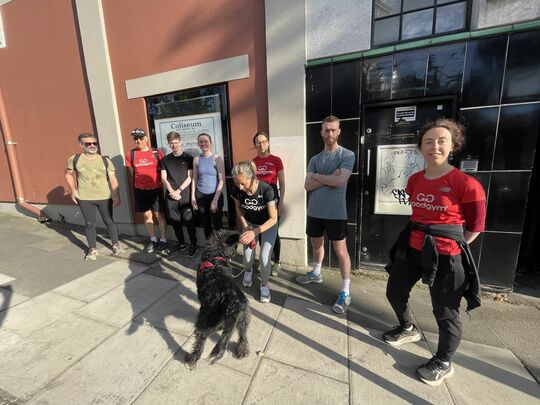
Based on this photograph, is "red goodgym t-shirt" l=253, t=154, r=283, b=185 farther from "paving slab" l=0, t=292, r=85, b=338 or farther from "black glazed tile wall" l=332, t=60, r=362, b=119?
"paving slab" l=0, t=292, r=85, b=338

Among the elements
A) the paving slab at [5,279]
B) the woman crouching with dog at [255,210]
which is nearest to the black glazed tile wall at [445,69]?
the woman crouching with dog at [255,210]

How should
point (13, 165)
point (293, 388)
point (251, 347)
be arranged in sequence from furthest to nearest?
point (13, 165), point (251, 347), point (293, 388)

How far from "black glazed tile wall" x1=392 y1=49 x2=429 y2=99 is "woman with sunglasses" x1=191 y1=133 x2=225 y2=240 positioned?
2.61 metres

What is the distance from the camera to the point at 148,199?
434cm

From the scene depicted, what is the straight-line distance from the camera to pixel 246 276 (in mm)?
3354

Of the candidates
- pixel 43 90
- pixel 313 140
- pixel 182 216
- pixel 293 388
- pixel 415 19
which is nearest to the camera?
pixel 293 388

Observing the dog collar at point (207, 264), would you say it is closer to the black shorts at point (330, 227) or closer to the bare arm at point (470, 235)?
the black shorts at point (330, 227)

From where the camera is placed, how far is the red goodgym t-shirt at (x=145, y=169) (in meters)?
4.20

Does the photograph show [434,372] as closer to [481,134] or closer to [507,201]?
[507,201]

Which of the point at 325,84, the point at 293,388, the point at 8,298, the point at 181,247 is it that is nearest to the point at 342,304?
the point at 293,388

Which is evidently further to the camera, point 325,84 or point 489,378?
point 325,84

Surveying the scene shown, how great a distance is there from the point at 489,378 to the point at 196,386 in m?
2.25

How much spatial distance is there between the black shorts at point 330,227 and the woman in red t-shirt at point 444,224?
90 centimetres

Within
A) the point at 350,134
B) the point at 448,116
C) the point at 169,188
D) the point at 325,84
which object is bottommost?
the point at 169,188
